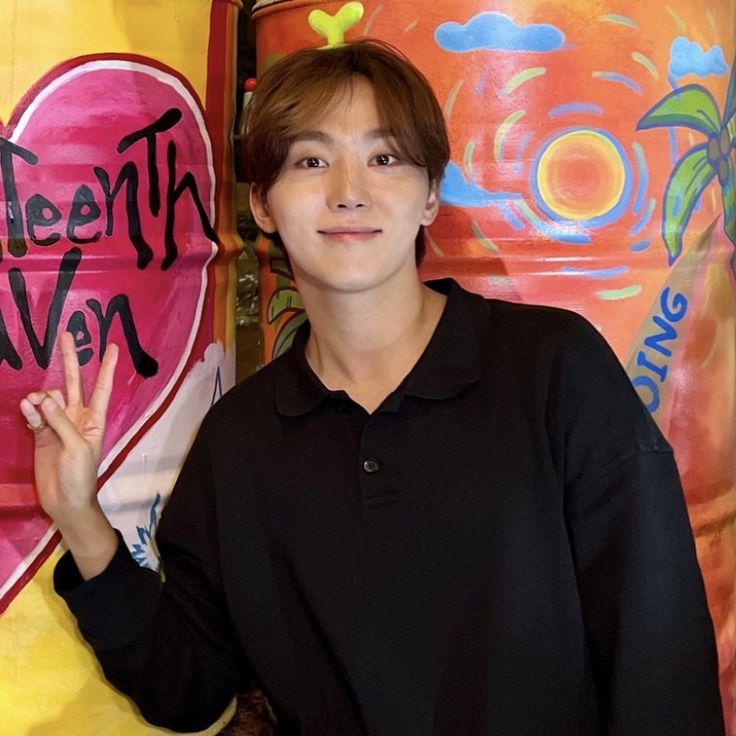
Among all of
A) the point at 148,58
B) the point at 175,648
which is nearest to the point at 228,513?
the point at 175,648

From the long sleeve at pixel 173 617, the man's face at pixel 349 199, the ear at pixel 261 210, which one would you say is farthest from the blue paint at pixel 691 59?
A: the long sleeve at pixel 173 617

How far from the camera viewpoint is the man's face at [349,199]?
0.94 meters

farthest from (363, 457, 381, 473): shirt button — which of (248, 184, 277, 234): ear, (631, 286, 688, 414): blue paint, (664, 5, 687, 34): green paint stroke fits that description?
(664, 5, 687, 34): green paint stroke

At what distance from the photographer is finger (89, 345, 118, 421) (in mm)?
1021

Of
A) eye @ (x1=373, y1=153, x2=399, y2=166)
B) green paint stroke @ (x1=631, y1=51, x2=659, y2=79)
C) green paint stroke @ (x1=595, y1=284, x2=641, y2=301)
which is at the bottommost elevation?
green paint stroke @ (x1=595, y1=284, x2=641, y2=301)

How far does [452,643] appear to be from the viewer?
36.7 inches

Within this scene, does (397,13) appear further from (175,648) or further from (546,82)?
(175,648)

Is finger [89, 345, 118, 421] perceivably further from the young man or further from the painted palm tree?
the painted palm tree

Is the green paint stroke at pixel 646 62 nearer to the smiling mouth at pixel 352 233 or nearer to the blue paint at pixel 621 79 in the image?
the blue paint at pixel 621 79

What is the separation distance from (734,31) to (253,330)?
78cm

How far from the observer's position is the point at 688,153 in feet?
3.78

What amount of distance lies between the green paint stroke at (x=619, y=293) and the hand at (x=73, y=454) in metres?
0.53

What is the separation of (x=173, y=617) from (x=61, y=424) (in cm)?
23

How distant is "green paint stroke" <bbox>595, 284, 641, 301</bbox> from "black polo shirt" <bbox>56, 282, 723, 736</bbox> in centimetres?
18
